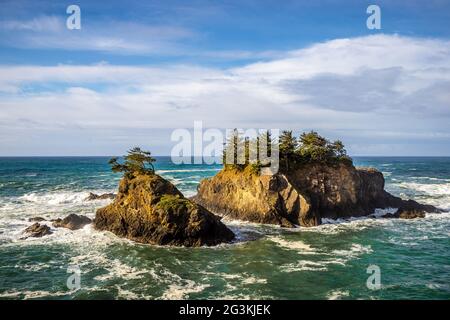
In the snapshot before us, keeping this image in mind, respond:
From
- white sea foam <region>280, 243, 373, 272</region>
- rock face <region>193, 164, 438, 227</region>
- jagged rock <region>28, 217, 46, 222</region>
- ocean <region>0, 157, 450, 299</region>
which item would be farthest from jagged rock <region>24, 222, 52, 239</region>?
white sea foam <region>280, 243, 373, 272</region>

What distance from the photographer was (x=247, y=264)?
30.7 meters

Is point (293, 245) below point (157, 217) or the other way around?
below

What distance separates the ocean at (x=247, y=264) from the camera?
25.5m

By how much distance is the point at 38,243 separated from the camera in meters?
36.9

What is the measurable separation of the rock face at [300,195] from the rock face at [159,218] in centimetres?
836

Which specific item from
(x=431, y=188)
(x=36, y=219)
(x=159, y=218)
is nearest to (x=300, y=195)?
(x=159, y=218)

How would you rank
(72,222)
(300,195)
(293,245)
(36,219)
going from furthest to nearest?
(36,219) < (300,195) < (72,222) < (293,245)

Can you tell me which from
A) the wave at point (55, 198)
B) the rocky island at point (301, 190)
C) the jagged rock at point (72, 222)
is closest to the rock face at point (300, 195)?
the rocky island at point (301, 190)

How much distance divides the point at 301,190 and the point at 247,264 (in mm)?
18024

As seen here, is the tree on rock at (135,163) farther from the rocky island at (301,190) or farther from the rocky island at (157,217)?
the rocky island at (301,190)

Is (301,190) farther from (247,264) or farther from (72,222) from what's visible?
(72,222)

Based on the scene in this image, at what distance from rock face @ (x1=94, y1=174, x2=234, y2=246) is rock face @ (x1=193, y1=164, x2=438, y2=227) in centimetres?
836

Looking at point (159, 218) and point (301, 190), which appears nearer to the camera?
point (159, 218)
